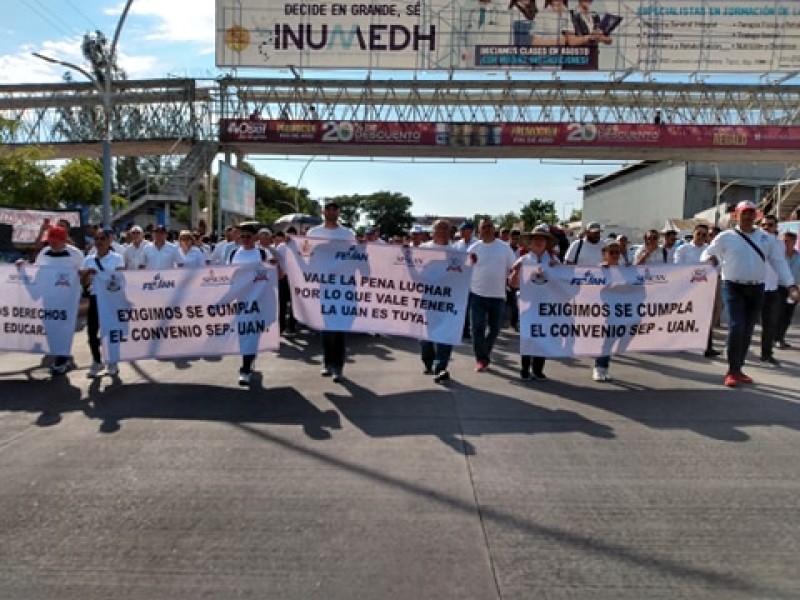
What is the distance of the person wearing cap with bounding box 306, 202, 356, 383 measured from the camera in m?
7.59

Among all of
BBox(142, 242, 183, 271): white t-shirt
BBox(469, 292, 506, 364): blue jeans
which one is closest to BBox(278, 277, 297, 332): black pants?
BBox(142, 242, 183, 271): white t-shirt

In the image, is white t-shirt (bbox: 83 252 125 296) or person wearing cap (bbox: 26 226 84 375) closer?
white t-shirt (bbox: 83 252 125 296)

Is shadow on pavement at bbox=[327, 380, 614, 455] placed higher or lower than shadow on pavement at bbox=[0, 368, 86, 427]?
higher

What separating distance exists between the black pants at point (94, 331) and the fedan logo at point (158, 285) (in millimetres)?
791

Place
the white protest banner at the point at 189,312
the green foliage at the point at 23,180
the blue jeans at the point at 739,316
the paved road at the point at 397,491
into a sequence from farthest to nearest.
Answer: the green foliage at the point at 23,180 → the blue jeans at the point at 739,316 → the white protest banner at the point at 189,312 → the paved road at the point at 397,491

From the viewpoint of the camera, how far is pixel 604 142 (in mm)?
30188

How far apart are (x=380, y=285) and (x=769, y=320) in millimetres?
5031

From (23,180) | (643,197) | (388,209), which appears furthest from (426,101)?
(388,209)

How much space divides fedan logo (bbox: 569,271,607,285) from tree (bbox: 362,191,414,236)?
11741cm

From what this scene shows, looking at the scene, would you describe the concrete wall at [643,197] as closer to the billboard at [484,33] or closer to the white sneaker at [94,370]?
the billboard at [484,33]

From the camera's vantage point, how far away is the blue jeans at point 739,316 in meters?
7.34

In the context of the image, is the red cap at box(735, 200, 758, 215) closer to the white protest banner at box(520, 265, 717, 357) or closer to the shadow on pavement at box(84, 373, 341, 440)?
the white protest banner at box(520, 265, 717, 357)

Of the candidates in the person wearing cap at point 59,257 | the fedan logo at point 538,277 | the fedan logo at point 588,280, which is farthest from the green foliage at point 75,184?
the fedan logo at point 588,280

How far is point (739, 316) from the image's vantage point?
740 cm
